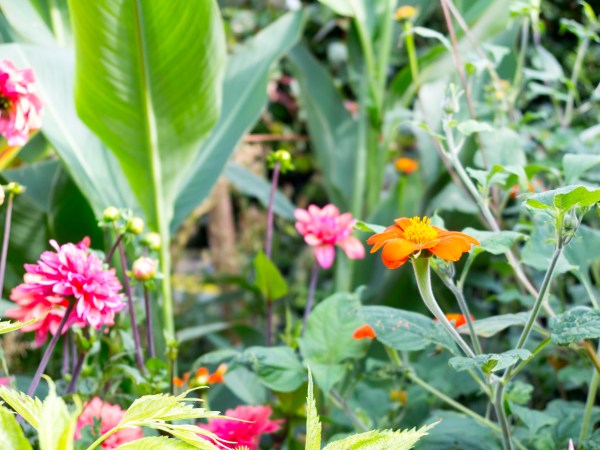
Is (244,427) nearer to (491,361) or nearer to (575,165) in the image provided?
(491,361)

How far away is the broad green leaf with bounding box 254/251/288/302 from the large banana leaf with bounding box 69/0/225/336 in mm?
172

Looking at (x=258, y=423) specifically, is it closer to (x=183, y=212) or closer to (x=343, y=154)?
(x=183, y=212)

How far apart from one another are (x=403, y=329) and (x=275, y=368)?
7.8 inches

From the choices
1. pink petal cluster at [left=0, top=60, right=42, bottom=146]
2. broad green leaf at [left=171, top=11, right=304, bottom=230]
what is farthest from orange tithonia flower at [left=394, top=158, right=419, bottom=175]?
pink petal cluster at [left=0, top=60, right=42, bottom=146]

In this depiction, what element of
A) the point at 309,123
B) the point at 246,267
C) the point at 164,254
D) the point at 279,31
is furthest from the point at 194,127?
→ the point at 246,267

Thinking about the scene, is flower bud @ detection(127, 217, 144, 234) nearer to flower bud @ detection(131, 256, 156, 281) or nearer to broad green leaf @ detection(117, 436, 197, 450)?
flower bud @ detection(131, 256, 156, 281)

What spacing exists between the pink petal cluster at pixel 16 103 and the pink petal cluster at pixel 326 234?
38cm

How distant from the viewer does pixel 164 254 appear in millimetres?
1147

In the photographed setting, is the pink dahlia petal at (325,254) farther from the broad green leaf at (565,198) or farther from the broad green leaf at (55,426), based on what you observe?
the broad green leaf at (55,426)

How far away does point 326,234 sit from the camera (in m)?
0.98

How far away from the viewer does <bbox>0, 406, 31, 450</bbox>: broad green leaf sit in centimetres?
41

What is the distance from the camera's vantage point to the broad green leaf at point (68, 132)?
1.14 meters

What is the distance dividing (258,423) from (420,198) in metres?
0.90

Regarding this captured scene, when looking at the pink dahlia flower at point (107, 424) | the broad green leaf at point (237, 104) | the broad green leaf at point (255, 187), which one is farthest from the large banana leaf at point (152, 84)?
the broad green leaf at point (255, 187)
